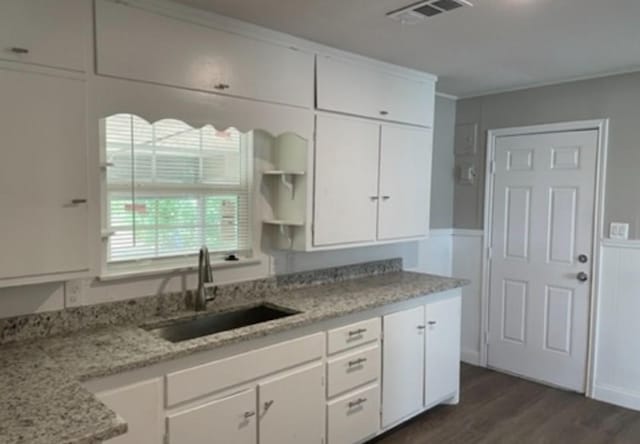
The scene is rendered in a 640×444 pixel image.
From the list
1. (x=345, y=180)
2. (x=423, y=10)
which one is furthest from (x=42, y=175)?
(x=423, y=10)

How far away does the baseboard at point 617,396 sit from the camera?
3428 mm

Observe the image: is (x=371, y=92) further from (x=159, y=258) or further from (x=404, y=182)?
(x=159, y=258)

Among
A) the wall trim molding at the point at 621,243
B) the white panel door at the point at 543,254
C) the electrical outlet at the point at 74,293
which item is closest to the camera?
A: the electrical outlet at the point at 74,293

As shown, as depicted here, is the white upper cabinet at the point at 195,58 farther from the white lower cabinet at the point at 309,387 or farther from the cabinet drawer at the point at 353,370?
the cabinet drawer at the point at 353,370

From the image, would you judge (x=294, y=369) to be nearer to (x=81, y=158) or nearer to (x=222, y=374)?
(x=222, y=374)

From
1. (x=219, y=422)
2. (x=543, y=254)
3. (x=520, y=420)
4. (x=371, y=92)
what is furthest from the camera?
(x=543, y=254)

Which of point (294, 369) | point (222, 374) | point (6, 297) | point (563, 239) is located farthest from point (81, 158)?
point (563, 239)

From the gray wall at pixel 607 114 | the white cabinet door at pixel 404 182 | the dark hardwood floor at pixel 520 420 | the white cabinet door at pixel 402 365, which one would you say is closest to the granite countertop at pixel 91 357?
the white cabinet door at pixel 402 365

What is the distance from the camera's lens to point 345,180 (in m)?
3.00

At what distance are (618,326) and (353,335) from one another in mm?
2201

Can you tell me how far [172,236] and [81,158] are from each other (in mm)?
782

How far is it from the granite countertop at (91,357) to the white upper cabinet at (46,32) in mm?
1156

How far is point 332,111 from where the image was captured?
290 centimetres

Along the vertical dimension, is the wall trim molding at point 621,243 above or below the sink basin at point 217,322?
above
